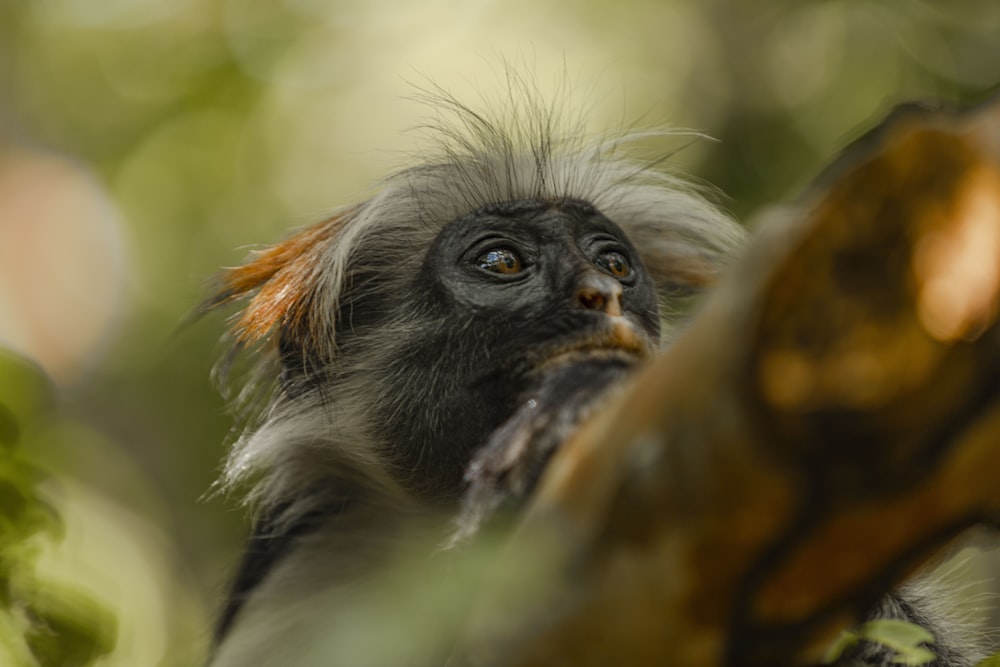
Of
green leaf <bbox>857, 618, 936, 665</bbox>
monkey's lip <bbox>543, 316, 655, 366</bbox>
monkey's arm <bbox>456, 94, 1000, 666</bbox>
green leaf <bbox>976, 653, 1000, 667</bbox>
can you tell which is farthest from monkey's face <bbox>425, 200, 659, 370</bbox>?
monkey's arm <bbox>456, 94, 1000, 666</bbox>

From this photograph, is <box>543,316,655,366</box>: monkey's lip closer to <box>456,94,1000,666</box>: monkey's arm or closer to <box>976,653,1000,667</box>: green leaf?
<box>976,653,1000,667</box>: green leaf

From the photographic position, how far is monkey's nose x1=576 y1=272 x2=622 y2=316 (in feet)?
9.99

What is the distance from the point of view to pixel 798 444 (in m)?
1.42

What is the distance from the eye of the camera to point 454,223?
384 cm

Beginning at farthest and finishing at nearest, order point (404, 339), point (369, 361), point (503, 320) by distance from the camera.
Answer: point (369, 361) < point (404, 339) < point (503, 320)

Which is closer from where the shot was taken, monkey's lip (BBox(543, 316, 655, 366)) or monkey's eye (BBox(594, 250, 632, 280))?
monkey's lip (BBox(543, 316, 655, 366))

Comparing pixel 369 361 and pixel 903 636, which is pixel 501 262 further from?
pixel 903 636

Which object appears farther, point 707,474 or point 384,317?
point 384,317

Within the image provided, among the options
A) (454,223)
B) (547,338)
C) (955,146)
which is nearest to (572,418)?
(547,338)

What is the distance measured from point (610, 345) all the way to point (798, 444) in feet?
4.87

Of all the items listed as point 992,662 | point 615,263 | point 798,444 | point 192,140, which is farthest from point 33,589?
point 192,140

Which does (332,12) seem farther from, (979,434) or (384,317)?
(979,434)

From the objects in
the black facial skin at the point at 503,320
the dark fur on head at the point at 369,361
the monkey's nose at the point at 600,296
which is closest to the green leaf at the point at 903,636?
the black facial skin at the point at 503,320

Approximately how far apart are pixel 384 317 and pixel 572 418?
1.83 meters
